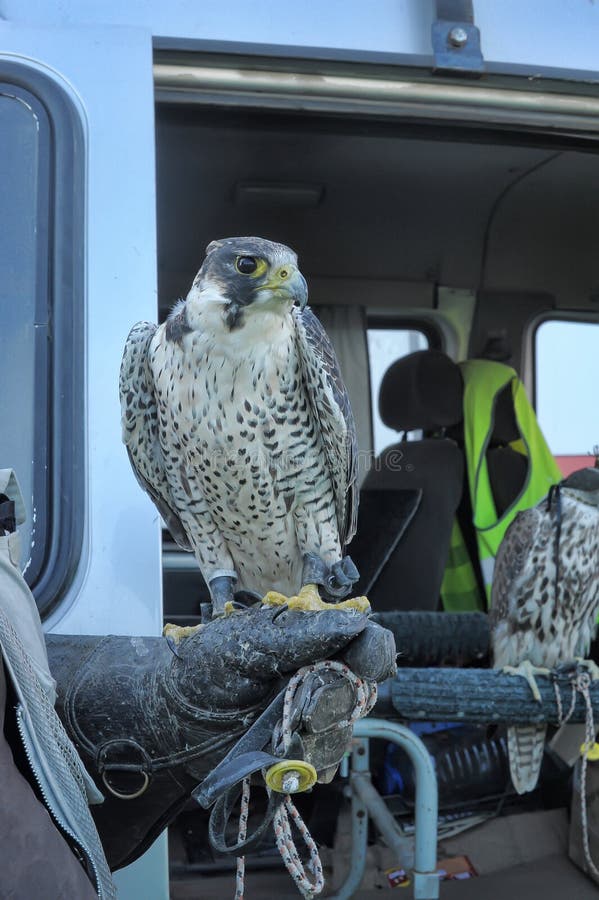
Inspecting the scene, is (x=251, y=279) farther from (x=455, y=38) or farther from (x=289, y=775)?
(x=289, y=775)

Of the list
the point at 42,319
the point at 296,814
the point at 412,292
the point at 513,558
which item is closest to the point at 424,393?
the point at 412,292

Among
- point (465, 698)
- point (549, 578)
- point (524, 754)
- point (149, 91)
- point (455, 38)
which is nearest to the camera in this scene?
point (149, 91)

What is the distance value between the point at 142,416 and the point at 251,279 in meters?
0.41

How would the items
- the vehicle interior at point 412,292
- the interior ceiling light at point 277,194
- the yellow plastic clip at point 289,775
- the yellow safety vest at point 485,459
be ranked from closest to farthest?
the yellow plastic clip at point 289,775 < the vehicle interior at point 412,292 < the interior ceiling light at point 277,194 < the yellow safety vest at point 485,459

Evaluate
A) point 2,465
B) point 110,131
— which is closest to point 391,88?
point 110,131

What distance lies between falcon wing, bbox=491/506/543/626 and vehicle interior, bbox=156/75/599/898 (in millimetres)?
232

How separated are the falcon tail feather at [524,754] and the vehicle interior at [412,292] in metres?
0.21

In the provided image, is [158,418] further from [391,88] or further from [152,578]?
[391,88]

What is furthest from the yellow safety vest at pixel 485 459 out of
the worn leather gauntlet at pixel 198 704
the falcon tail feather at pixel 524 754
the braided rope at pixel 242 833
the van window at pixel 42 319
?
the braided rope at pixel 242 833

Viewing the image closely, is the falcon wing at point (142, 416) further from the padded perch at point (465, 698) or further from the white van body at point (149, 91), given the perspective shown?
the padded perch at point (465, 698)

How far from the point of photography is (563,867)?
313 cm

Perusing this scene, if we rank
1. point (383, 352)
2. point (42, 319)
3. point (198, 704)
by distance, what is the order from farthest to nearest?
point (383, 352) < point (42, 319) < point (198, 704)

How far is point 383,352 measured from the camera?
4586mm

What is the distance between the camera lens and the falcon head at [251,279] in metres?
1.90
